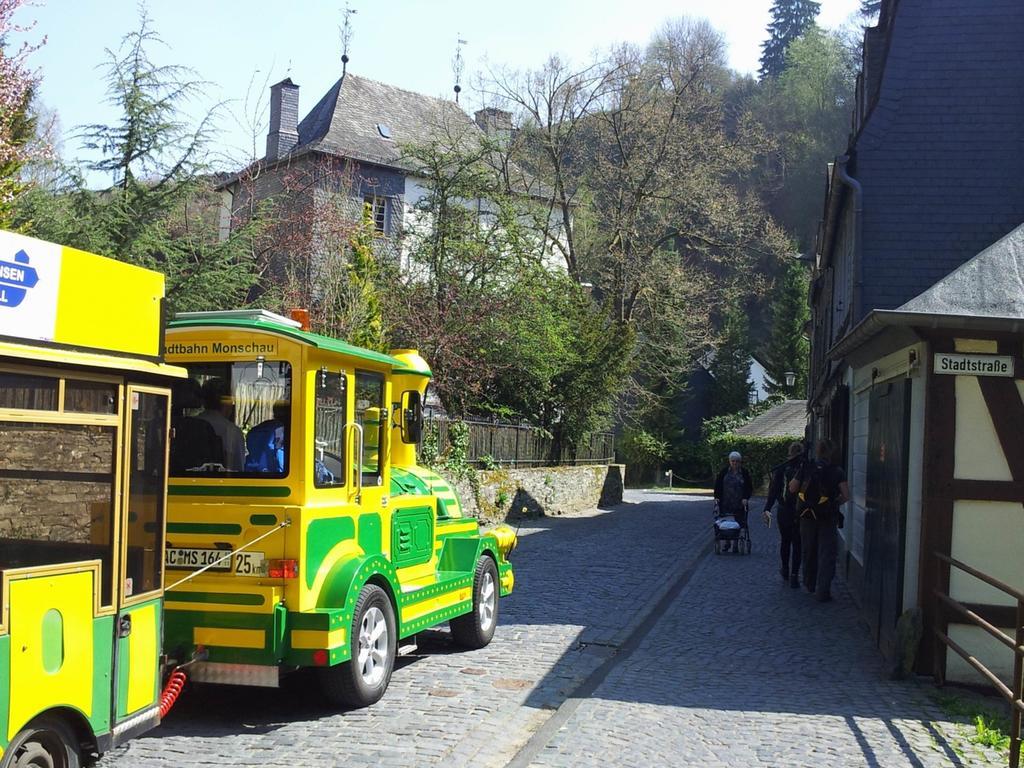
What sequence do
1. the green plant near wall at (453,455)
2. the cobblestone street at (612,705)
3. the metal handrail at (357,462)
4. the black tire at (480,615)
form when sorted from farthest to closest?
the green plant near wall at (453,455)
the black tire at (480,615)
the metal handrail at (357,462)
the cobblestone street at (612,705)

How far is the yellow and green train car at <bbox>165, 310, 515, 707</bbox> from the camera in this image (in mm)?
6793

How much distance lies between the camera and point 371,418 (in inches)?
314

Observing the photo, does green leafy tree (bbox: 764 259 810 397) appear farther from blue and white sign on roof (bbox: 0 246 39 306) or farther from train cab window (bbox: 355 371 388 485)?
blue and white sign on roof (bbox: 0 246 39 306)

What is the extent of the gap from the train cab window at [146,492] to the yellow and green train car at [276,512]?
40.7 inches

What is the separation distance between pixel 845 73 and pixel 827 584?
5191 centimetres

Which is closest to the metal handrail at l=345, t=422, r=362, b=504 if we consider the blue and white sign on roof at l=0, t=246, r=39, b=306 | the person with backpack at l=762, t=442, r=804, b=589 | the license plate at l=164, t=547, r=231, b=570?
the license plate at l=164, t=547, r=231, b=570

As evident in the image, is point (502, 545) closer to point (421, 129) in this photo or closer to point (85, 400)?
point (85, 400)

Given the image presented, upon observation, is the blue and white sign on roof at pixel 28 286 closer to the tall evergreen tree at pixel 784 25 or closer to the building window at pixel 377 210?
the building window at pixel 377 210

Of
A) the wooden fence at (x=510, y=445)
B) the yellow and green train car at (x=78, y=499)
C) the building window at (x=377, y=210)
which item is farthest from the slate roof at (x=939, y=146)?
the building window at (x=377, y=210)

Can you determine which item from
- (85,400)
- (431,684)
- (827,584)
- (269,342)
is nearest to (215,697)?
(431,684)

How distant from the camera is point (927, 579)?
8.81 meters

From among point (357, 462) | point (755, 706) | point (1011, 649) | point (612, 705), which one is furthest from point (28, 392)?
point (1011, 649)

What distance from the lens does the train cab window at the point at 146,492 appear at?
18.2 feet

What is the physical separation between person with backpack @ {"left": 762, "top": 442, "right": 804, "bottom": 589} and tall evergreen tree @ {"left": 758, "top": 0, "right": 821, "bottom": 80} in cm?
7485
